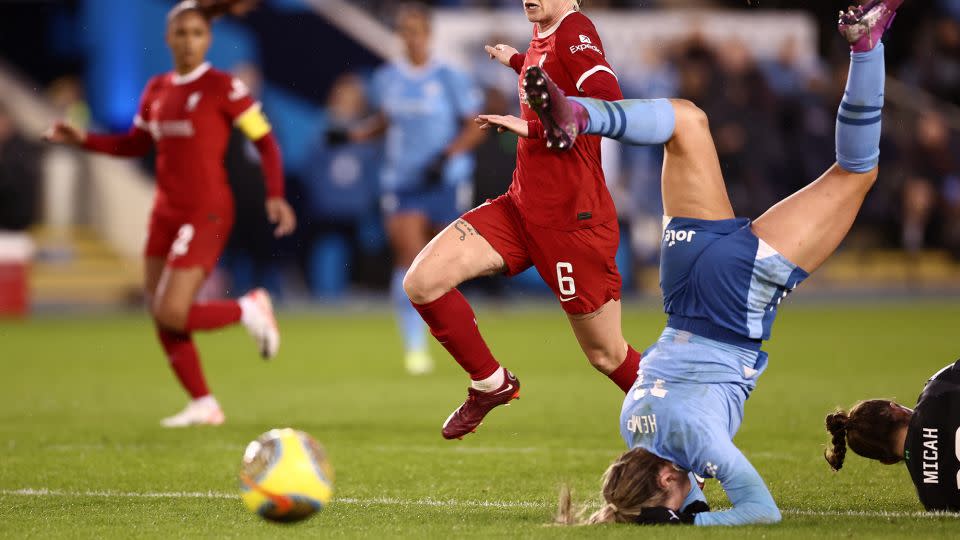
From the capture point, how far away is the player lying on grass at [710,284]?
522cm

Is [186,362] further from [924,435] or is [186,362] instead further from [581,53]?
[924,435]

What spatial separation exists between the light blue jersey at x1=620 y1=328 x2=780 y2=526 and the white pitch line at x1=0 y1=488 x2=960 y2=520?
19.9 inches

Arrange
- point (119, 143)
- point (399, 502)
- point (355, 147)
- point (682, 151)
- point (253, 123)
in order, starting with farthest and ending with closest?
point (355, 147), point (119, 143), point (253, 123), point (399, 502), point (682, 151)

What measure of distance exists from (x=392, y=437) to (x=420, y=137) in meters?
4.89

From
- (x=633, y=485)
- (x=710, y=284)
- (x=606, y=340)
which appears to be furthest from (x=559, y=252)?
(x=633, y=485)

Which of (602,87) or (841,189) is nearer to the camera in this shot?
(841,189)

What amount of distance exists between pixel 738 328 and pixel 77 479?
326 cm

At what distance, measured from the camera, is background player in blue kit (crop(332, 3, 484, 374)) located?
12414 mm

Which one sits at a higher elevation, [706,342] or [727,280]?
[727,280]

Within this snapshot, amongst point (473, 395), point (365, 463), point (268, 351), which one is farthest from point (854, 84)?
point (268, 351)

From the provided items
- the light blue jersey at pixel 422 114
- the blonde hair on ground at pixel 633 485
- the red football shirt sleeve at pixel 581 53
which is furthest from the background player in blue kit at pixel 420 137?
the blonde hair on ground at pixel 633 485

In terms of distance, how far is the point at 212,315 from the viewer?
364 inches

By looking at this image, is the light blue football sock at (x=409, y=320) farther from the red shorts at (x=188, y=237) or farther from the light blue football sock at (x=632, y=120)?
the light blue football sock at (x=632, y=120)

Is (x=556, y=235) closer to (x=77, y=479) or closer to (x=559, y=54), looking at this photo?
(x=559, y=54)
